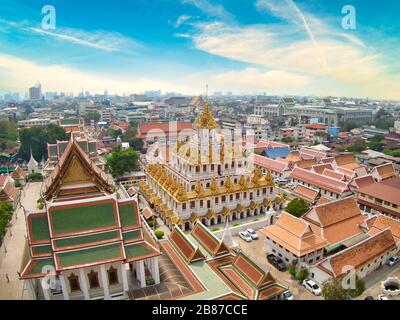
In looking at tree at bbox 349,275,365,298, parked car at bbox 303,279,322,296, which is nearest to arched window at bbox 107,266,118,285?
parked car at bbox 303,279,322,296

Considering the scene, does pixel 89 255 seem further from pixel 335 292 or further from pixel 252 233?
pixel 252 233

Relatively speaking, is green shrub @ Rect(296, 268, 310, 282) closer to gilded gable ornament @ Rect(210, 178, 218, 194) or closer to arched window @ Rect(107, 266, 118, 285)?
gilded gable ornament @ Rect(210, 178, 218, 194)

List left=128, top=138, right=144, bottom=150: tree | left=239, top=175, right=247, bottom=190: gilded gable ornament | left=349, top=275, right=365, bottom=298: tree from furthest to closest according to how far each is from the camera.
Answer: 1. left=128, top=138, right=144, bottom=150: tree
2. left=239, top=175, right=247, bottom=190: gilded gable ornament
3. left=349, top=275, right=365, bottom=298: tree

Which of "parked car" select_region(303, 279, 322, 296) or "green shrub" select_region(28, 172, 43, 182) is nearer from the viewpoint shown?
"parked car" select_region(303, 279, 322, 296)

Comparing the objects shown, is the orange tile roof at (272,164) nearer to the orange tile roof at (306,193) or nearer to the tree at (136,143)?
the orange tile roof at (306,193)

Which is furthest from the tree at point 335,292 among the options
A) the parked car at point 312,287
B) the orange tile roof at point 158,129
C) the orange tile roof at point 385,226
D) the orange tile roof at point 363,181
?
the orange tile roof at point 158,129

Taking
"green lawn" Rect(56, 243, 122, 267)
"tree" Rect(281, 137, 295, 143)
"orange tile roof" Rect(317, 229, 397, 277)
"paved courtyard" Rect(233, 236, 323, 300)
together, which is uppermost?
"tree" Rect(281, 137, 295, 143)

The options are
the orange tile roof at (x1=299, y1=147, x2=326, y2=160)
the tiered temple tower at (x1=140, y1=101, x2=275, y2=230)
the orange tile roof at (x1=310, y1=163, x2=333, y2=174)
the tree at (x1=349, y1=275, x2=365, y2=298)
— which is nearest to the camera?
the tree at (x1=349, y1=275, x2=365, y2=298)
